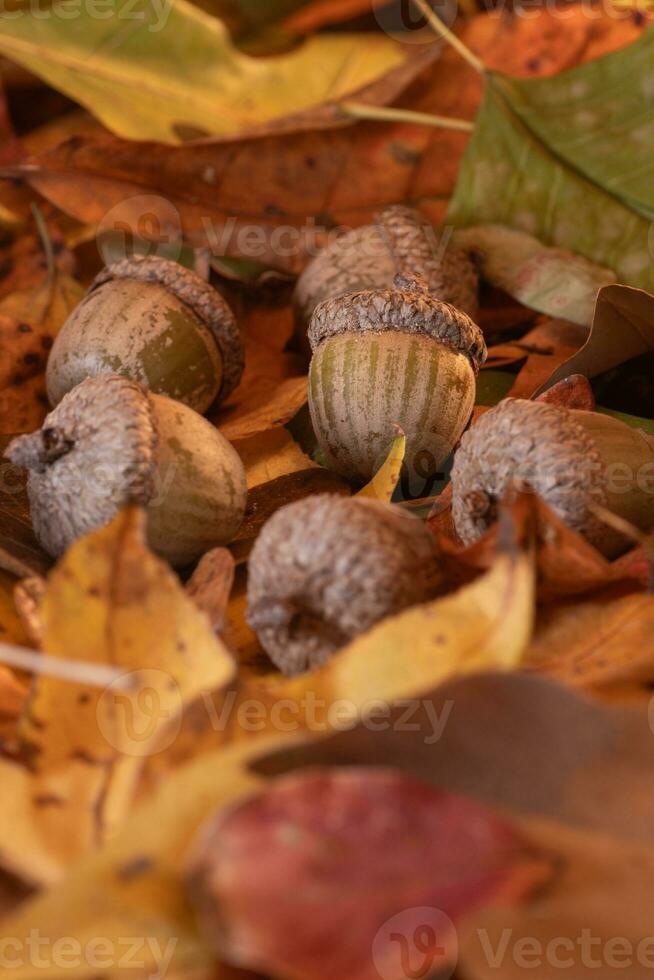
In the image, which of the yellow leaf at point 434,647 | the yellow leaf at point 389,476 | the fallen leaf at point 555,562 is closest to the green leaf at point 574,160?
the yellow leaf at point 389,476

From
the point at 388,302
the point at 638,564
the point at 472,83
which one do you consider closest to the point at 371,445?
the point at 388,302

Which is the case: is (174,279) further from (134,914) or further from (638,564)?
→ (134,914)

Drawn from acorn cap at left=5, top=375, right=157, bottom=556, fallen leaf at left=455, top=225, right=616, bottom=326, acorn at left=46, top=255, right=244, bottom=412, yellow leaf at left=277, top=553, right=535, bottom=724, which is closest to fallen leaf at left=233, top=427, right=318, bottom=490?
acorn at left=46, top=255, right=244, bottom=412

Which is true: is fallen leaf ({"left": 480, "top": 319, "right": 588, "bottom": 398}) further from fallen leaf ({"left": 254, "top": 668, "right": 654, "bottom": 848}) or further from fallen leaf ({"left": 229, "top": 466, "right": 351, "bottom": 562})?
fallen leaf ({"left": 254, "top": 668, "right": 654, "bottom": 848})

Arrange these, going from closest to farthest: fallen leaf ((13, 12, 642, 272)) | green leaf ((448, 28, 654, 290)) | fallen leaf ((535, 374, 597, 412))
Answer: fallen leaf ((535, 374, 597, 412)), green leaf ((448, 28, 654, 290)), fallen leaf ((13, 12, 642, 272))

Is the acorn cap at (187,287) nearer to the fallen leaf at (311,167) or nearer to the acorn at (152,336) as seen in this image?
the acorn at (152,336)

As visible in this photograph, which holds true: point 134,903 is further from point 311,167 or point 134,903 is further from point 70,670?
point 311,167

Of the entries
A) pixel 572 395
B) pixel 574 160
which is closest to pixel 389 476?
pixel 572 395
